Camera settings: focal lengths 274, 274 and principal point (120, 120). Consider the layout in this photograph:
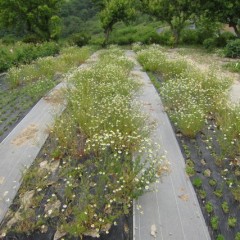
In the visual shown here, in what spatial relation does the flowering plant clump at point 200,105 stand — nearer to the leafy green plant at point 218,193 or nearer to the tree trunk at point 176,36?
the leafy green plant at point 218,193

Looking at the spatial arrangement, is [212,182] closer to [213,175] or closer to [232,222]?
[213,175]

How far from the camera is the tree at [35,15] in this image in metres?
25.5

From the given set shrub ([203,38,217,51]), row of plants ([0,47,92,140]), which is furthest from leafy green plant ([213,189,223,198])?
shrub ([203,38,217,51])

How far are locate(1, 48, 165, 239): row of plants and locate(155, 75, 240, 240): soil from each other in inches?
27.7

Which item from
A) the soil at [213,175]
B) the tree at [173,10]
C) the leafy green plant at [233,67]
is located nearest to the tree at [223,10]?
the tree at [173,10]

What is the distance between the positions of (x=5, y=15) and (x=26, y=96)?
2205 cm

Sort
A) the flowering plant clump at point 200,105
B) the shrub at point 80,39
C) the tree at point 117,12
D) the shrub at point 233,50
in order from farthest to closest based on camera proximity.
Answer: the shrub at point 80,39 → the tree at point 117,12 → the shrub at point 233,50 → the flowering plant clump at point 200,105

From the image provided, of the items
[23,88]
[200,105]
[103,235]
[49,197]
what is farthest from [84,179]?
[23,88]

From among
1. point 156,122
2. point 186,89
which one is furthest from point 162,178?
point 186,89

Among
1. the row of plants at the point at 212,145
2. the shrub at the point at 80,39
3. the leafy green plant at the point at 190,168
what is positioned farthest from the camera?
the shrub at the point at 80,39

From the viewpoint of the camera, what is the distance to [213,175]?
4.49 metres

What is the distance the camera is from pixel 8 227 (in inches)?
135

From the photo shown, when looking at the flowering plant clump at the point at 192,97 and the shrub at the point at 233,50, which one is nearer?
the flowering plant clump at the point at 192,97

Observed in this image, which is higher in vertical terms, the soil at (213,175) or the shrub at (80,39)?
the soil at (213,175)
